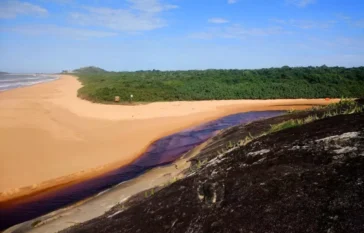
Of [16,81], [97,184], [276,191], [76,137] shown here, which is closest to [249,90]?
[76,137]

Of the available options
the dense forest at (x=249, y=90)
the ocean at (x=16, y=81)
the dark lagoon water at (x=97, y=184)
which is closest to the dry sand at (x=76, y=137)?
the dark lagoon water at (x=97, y=184)

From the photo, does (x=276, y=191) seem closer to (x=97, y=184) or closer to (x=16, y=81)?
(x=97, y=184)

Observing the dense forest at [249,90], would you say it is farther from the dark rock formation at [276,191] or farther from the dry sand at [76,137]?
the dark rock formation at [276,191]

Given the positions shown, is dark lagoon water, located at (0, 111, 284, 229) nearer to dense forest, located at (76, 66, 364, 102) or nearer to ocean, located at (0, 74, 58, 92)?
dense forest, located at (76, 66, 364, 102)

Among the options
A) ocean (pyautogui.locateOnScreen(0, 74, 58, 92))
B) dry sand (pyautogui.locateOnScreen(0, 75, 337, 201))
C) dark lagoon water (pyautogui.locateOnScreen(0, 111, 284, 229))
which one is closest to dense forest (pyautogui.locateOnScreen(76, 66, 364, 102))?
dry sand (pyautogui.locateOnScreen(0, 75, 337, 201))

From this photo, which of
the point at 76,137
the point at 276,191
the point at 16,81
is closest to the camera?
the point at 276,191

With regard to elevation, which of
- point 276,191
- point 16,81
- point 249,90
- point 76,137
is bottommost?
point 76,137
